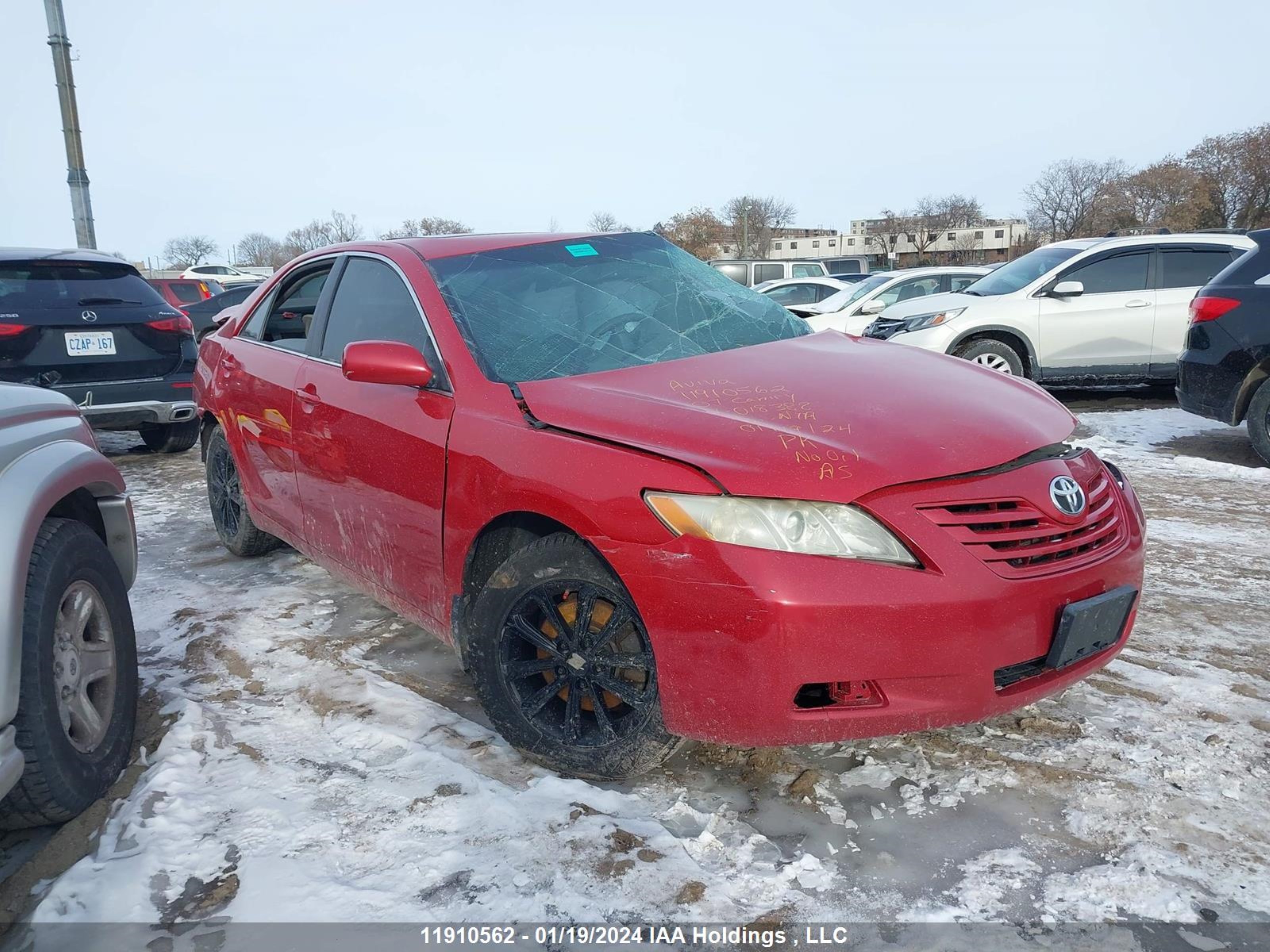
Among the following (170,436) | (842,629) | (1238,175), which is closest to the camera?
(842,629)

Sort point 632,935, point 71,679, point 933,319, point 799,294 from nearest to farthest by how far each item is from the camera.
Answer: point 632,935, point 71,679, point 933,319, point 799,294

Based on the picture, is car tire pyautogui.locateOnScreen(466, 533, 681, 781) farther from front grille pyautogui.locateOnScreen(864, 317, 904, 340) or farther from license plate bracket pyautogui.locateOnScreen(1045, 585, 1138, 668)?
front grille pyautogui.locateOnScreen(864, 317, 904, 340)

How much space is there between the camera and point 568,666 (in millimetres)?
2525

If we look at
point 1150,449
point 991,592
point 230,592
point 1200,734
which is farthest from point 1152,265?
point 230,592

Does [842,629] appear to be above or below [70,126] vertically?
below

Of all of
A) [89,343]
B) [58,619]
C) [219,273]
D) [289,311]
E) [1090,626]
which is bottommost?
[1090,626]

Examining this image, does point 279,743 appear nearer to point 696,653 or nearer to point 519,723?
point 519,723

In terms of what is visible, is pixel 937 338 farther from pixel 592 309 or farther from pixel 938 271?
pixel 592 309

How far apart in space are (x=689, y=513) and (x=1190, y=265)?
884cm

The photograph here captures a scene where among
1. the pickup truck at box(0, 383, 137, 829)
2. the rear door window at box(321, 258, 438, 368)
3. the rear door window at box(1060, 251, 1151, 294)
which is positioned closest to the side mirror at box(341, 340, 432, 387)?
the rear door window at box(321, 258, 438, 368)

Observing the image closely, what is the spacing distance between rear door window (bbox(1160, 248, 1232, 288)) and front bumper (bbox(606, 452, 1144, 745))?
8048 mm

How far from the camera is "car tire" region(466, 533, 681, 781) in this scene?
2.39 metres

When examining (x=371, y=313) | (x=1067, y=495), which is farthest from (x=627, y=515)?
(x=371, y=313)

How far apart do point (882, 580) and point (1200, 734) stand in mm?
1396
